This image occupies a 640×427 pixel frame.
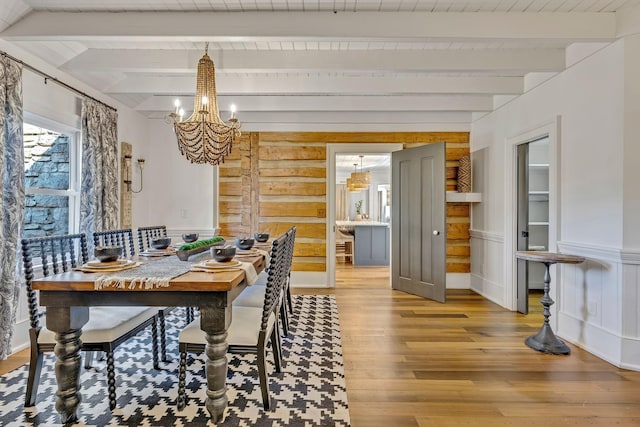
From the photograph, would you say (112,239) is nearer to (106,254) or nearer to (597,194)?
(106,254)

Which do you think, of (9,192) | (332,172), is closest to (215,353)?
(9,192)

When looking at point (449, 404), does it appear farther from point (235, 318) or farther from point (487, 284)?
point (487, 284)

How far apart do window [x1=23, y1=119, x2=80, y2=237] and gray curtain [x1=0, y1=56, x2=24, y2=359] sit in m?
0.51

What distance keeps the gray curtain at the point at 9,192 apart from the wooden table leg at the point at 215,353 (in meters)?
1.93

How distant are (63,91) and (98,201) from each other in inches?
43.4

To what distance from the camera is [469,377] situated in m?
2.55

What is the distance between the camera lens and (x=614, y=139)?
282cm

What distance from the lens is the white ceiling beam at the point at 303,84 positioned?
4094 mm

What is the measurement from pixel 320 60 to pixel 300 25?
0.71m

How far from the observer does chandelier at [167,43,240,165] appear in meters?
2.59

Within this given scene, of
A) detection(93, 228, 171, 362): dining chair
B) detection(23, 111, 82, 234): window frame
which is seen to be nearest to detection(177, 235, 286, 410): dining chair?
detection(93, 228, 171, 362): dining chair

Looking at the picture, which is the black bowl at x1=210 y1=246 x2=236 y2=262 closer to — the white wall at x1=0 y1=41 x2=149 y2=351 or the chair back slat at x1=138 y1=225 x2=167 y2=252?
the chair back slat at x1=138 y1=225 x2=167 y2=252

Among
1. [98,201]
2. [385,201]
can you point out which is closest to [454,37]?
[98,201]

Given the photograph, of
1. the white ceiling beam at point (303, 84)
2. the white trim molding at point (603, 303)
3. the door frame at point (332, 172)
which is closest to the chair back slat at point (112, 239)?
the white ceiling beam at point (303, 84)
